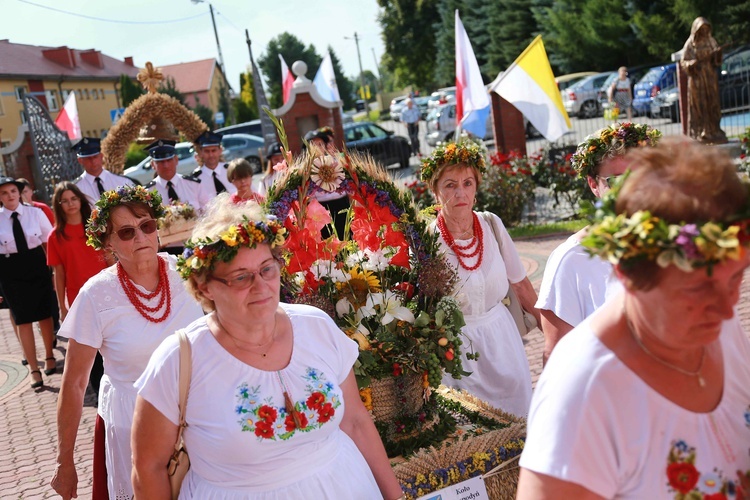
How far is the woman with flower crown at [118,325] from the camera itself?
3867mm

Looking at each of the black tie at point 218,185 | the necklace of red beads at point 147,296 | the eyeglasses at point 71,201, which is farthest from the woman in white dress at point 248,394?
the black tie at point 218,185

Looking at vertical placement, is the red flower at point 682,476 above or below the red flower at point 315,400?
above

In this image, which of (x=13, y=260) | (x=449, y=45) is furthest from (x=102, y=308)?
(x=449, y=45)

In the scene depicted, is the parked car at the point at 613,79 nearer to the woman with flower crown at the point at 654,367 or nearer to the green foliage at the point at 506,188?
the green foliage at the point at 506,188

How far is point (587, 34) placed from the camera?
125 ft

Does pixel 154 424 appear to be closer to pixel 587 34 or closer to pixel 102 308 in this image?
pixel 102 308

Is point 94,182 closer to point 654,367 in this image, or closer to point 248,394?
point 248,394

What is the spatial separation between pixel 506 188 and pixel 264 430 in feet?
36.8

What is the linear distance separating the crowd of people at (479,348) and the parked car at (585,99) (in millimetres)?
26705

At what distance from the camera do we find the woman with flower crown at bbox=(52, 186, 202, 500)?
387 centimetres

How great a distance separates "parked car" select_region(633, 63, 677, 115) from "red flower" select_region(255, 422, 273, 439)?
24.2 meters

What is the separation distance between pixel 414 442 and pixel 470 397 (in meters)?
0.69

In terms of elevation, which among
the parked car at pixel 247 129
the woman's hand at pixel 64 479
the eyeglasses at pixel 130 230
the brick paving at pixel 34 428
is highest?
the parked car at pixel 247 129

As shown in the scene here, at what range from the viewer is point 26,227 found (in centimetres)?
917
